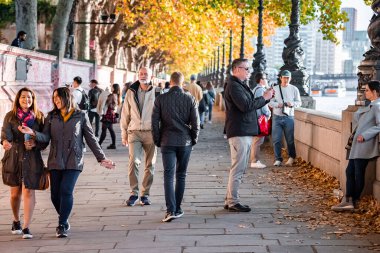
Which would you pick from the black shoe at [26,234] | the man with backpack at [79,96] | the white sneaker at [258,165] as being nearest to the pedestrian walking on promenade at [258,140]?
the white sneaker at [258,165]

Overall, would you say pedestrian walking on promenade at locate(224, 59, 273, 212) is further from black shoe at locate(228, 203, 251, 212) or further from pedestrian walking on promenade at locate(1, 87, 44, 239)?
pedestrian walking on promenade at locate(1, 87, 44, 239)

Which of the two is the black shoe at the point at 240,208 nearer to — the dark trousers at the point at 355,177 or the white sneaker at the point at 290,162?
the dark trousers at the point at 355,177

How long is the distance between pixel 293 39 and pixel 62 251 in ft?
43.8

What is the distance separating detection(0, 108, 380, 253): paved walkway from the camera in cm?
786

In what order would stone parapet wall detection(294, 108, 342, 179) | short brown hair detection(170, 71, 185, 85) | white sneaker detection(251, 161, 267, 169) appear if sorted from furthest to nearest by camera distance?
1. white sneaker detection(251, 161, 267, 169)
2. stone parapet wall detection(294, 108, 342, 179)
3. short brown hair detection(170, 71, 185, 85)

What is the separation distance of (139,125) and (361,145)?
9.35 feet

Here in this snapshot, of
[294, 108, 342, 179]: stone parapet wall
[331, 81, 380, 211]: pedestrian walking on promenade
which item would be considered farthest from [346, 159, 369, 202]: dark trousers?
[294, 108, 342, 179]: stone parapet wall

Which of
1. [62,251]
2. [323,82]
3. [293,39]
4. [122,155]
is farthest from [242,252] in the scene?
[323,82]

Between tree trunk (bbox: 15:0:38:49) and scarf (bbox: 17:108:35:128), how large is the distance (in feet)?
55.8

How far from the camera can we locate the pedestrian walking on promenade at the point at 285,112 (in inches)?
611

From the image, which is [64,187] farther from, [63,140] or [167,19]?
[167,19]

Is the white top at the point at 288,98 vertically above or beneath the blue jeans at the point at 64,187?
above

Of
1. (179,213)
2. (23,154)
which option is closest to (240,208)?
(179,213)

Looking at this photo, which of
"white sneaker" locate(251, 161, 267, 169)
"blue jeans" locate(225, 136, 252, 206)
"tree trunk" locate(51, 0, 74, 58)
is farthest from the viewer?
"tree trunk" locate(51, 0, 74, 58)
